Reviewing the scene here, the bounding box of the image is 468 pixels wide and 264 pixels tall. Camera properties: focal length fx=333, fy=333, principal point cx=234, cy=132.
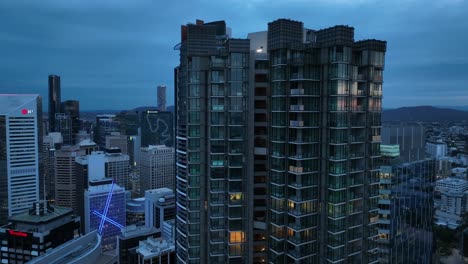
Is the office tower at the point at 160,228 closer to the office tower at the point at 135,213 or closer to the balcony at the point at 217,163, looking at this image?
the office tower at the point at 135,213

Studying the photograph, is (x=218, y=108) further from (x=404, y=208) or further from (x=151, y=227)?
(x=151, y=227)

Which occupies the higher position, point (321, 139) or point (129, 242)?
point (321, 139)

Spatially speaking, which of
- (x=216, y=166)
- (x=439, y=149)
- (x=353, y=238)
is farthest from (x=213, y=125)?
(x=439, y=149)

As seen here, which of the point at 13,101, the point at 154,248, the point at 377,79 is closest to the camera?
the point at 377,79

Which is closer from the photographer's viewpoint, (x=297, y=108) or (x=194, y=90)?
(x=297, y=108)

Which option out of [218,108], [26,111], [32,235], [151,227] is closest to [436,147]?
[151,227]

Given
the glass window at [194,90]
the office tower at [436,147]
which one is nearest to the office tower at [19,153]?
the glass window at [194,90]
